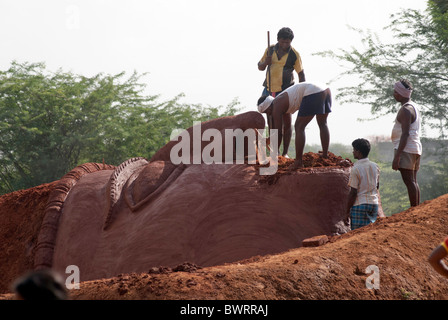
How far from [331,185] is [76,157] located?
11.9 meters

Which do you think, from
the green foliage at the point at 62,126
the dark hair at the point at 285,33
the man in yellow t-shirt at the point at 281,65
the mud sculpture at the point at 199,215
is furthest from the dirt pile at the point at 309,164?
the green foliage at the point at 62,126

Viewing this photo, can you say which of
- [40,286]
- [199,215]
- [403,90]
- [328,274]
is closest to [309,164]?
[403,90]

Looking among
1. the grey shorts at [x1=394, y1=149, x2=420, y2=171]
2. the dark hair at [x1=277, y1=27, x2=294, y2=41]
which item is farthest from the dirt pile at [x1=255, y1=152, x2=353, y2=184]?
the dark hair at [x1=277, y1=27, x2=294, y2=41]

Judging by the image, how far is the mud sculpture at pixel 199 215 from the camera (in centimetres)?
605

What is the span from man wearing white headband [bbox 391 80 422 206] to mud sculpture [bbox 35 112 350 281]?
2.01ft

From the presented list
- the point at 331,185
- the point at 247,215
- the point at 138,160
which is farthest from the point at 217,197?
the point at 138,160

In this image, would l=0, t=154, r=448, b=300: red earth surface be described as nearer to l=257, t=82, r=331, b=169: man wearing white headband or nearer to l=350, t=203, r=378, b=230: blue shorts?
l=350, t=203, r=378, b=230: blue shorts

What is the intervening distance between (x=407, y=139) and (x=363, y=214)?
3.22 ft

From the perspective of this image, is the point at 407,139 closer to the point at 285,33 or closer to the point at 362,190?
the point at 362,190

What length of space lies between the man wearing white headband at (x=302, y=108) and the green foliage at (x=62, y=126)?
10.1m

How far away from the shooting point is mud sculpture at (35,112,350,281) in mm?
6055

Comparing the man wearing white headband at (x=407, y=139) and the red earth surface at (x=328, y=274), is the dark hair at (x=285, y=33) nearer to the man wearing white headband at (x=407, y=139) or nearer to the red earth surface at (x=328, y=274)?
the man wearing white headband at (x=407, y=139)

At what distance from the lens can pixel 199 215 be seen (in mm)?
6309

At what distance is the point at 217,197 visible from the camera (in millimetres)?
6363
